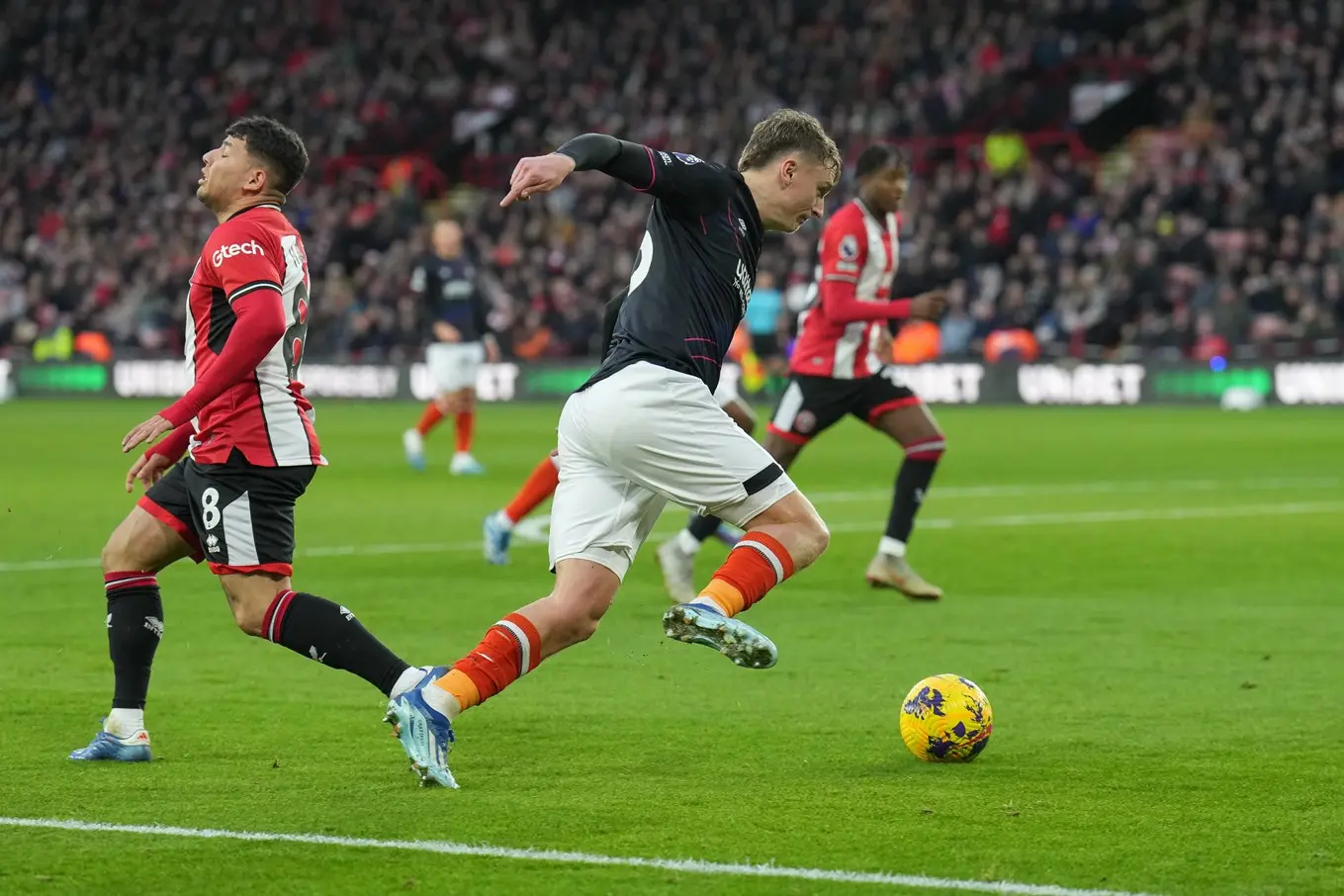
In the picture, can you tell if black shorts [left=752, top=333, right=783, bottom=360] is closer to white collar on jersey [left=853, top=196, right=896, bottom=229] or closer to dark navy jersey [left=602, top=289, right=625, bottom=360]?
white collar on jersey [left=853, top=196, right=896, bottom=229]

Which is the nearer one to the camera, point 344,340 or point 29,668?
point 29,668

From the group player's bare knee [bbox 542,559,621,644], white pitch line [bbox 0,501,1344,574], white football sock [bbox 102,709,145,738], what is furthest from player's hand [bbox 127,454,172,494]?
white pitch line [bbox 0,501,1344,574]

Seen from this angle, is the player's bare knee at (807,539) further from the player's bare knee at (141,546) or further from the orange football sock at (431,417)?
the orange football sock at (431,417)

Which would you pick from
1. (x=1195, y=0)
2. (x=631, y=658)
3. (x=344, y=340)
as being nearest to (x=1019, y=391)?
(x=1195, y=0)

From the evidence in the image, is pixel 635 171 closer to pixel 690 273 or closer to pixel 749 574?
pixel 690 273

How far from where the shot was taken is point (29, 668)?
812 centimetres

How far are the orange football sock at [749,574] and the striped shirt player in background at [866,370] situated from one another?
460cm

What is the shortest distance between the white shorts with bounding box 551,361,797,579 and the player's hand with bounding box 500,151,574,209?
2.67ft

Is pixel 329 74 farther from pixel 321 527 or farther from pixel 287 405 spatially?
pixel 287 405

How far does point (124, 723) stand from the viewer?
614 cm

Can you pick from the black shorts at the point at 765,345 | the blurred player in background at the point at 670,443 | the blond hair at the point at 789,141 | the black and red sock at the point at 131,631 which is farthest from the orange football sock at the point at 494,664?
the black shorts at the point at 765,345

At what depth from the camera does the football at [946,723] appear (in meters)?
6.15

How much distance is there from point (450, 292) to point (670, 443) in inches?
562

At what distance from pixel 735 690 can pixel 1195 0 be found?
30.0 meters
